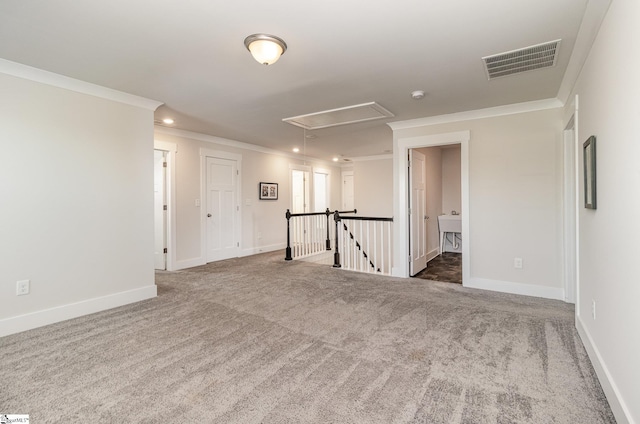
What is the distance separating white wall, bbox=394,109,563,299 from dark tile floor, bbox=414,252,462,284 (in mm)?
545

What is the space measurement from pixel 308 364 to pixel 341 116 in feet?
10.2

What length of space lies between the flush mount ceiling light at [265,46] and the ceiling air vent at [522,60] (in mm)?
1698

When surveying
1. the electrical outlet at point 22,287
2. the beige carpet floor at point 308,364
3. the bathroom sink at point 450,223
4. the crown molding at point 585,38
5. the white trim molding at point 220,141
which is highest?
the white trim molding at point 220,141

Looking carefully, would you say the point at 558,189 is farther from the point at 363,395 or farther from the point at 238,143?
the point at 238,143

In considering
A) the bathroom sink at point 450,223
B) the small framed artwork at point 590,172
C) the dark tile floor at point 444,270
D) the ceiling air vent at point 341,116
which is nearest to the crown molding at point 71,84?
the ceiling air vent at point 341,116

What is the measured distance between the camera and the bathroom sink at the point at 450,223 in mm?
6441

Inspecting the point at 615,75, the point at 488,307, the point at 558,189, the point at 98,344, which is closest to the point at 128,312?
the point at 98,344

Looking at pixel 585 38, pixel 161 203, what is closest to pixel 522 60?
pixel 585 38

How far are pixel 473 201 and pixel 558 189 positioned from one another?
2.95ft

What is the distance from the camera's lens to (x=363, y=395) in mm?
1782

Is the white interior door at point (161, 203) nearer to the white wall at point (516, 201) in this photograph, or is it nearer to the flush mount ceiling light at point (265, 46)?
the flush mount ceiling light at point (265, 46)

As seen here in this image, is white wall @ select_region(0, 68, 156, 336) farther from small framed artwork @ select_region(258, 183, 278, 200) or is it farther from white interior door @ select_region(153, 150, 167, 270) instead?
small framed artwork @ select_region(258, 183, 278, 200)

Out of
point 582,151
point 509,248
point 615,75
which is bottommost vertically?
point 509,248

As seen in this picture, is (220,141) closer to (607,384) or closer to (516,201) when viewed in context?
(516,201)
